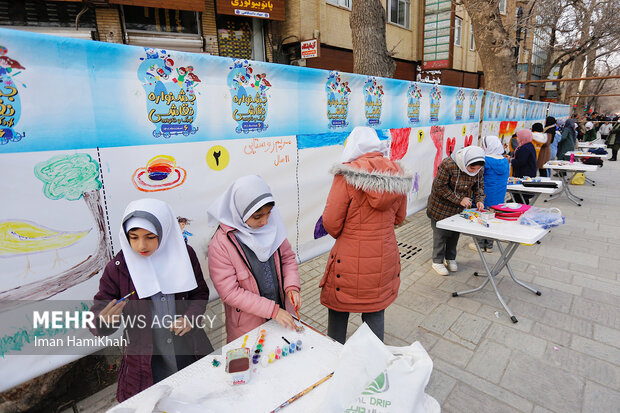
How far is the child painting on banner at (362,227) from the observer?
222cm

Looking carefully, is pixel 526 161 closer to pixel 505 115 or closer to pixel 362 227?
pixel 505 115

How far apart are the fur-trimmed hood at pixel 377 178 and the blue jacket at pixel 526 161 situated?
5.23 meters

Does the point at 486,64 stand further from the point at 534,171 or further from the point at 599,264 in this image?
the point at 599,264

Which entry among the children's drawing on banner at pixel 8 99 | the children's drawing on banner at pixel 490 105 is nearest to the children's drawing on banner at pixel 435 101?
the children's drawing on banner at pixel 490 105

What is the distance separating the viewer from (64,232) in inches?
75.9

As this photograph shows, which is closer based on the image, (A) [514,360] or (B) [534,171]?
(A) [514,360]

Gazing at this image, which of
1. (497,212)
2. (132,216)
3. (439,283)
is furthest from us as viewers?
(439,283)

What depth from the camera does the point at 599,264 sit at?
14.8 ft

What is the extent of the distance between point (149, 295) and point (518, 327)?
134 inches

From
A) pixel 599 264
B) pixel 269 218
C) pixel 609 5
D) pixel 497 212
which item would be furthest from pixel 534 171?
pixel 609 5

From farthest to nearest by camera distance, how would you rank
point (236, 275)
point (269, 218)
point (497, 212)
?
point (497, 212)
point (269, 218)
point (236, 275)

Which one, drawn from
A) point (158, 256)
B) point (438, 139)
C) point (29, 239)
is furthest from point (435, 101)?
point (29, 239)

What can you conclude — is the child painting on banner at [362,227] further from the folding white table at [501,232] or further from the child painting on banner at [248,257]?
the folding white table at [501,232]

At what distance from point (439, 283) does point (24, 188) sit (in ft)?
13.7
